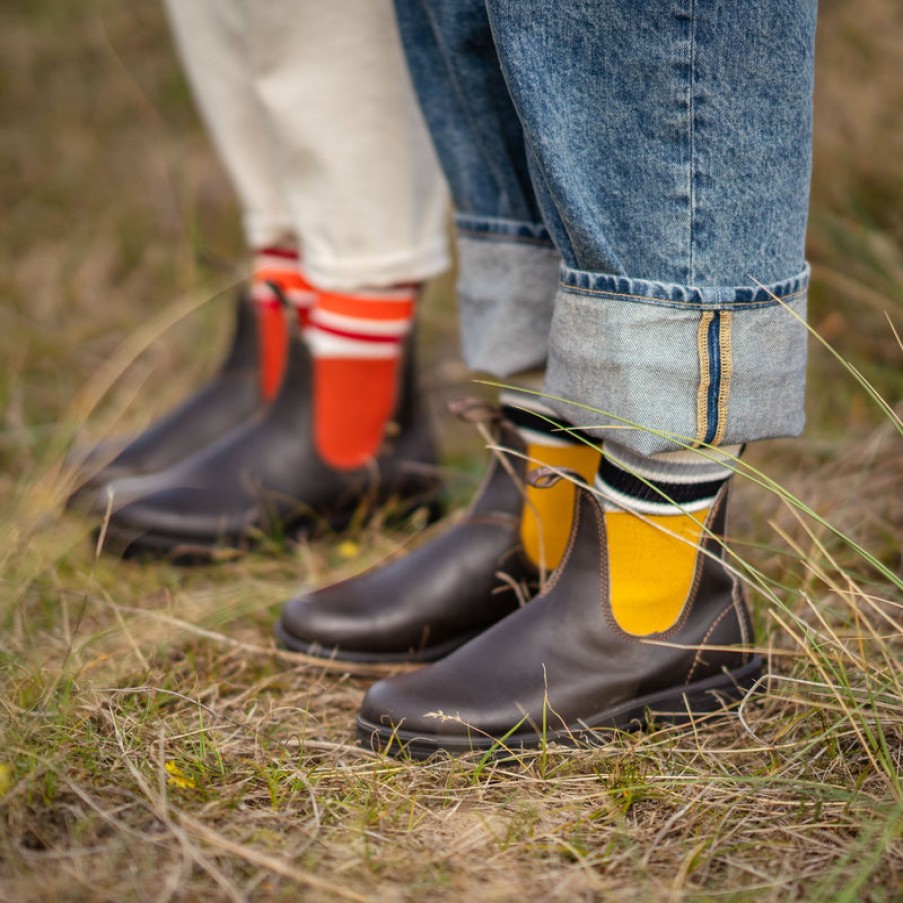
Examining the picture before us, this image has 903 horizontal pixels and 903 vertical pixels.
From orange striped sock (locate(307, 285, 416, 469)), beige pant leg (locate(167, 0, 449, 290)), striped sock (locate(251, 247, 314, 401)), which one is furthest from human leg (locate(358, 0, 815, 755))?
striped sock (locate(251, 247, 314, 401))

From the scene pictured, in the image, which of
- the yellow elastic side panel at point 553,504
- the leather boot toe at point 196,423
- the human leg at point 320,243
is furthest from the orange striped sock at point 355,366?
the yellow elastic side panel at point 553,504

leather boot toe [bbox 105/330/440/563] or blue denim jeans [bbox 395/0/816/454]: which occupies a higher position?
blue denim jeans [bbox 395/0/816/454]

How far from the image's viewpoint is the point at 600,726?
88 centimetres

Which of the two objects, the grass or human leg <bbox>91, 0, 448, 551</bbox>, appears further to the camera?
human leg <bbox>91, 0, 448, 551</bbox>

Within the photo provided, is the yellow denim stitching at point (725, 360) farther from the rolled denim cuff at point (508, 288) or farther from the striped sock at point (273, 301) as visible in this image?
the striped sock at point (273, 301)

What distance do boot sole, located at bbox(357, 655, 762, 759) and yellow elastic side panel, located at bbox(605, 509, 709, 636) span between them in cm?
7

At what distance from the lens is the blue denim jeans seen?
28.0 inches

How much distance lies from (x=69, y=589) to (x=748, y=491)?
88 cm

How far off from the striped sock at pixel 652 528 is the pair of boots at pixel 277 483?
49 centimetres

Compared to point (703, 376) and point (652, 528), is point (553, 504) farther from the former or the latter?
point (703, 376)

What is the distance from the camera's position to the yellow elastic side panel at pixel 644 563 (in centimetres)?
88

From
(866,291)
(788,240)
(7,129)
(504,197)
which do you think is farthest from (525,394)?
(7,129)

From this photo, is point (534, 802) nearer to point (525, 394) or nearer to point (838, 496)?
point (525, 394)

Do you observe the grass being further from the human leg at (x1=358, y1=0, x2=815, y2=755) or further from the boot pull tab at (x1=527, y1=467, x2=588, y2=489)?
the boot pull tab at (x1=527, y1=467, x2=588, y2=489)
